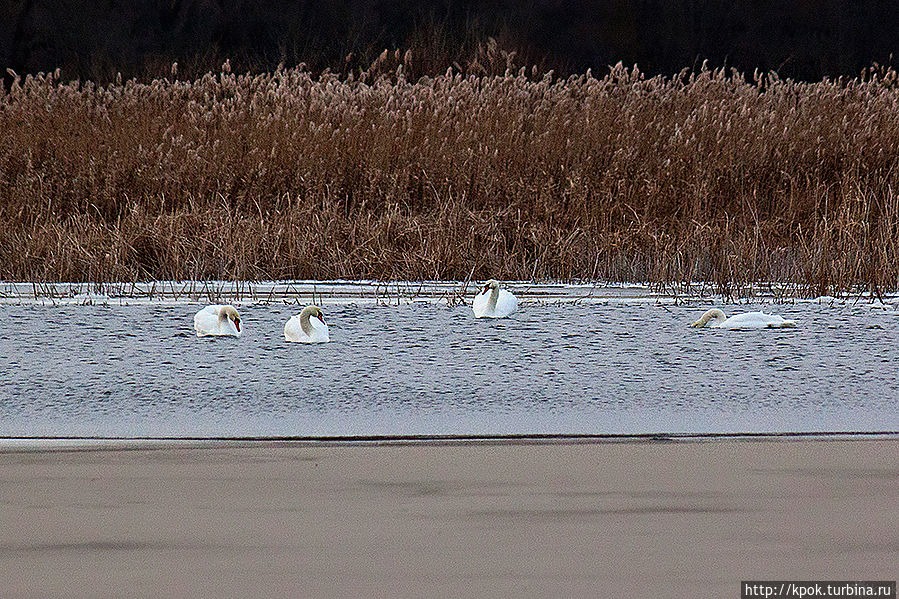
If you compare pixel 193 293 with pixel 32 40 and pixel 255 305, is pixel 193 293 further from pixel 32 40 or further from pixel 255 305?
pixel 32 40

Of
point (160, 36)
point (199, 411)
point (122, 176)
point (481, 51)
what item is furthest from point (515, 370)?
point (160, 36)

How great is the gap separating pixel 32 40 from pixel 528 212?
965 cm

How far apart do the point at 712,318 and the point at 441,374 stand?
5.30ft

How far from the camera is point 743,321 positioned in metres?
6.45

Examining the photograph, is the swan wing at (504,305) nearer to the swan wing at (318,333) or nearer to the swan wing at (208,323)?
the swan wing at (318,333)

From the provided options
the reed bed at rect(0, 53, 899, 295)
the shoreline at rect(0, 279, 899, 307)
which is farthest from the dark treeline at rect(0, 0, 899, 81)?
the shoreline at rect(0, 279, 899, 307)

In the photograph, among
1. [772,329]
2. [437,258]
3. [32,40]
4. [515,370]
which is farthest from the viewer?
[32,40]

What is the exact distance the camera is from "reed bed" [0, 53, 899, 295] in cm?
875

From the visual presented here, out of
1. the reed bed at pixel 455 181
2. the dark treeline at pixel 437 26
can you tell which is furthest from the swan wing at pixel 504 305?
the dark treeline at pixel 437 26

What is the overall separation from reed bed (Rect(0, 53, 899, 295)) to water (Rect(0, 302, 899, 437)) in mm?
1749

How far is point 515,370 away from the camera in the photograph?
18.3 feet

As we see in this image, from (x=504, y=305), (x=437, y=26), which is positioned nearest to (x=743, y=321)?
(x=504, y=305)

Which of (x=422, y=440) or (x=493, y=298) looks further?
(x=493, y=298)

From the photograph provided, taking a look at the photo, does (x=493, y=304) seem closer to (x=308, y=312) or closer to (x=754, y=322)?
(x=308, y=312)
